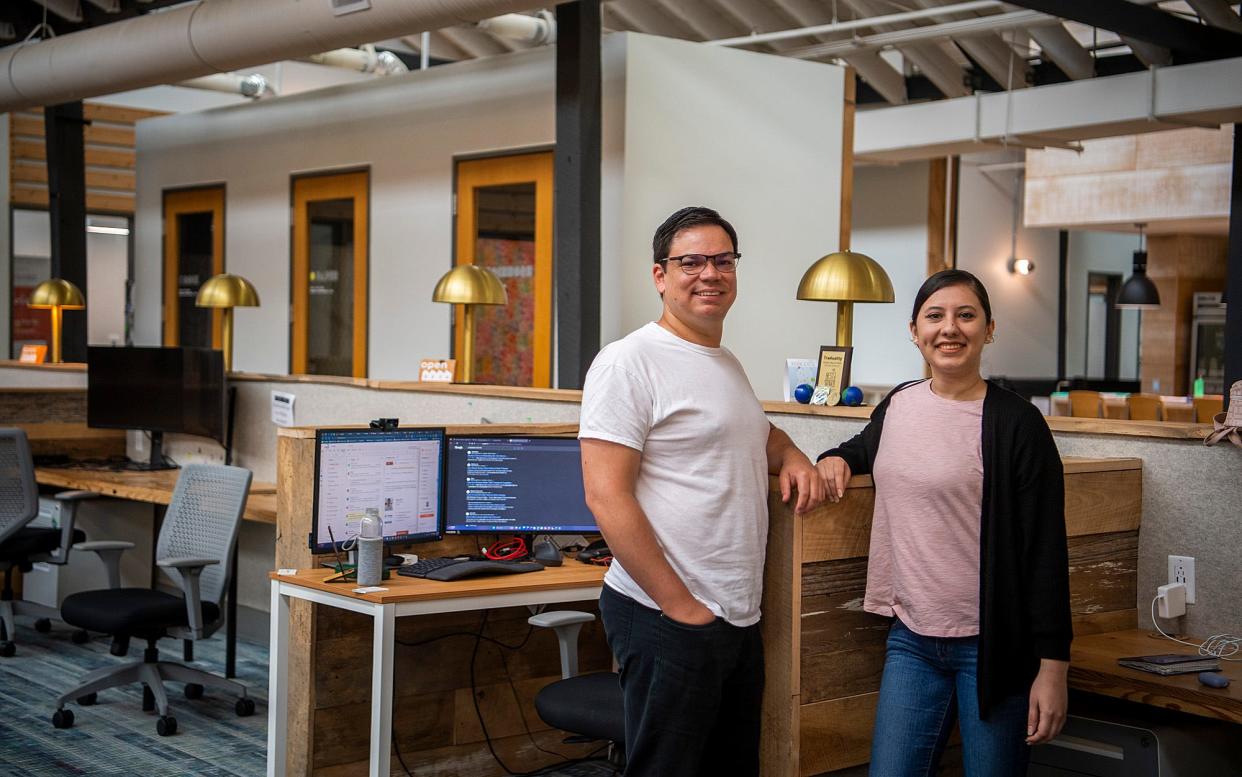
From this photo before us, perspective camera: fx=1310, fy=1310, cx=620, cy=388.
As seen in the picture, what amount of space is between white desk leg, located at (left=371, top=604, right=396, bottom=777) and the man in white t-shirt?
1.10 metres

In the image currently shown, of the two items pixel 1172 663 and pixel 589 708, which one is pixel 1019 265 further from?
pixel 589 708

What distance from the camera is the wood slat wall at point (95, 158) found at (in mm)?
12211

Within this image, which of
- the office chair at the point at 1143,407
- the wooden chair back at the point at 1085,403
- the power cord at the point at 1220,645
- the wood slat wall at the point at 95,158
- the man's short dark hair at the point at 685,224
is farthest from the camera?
the wood slat wall at the point at 95,158

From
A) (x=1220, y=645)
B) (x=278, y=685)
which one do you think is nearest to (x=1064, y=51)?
(x=1220, y=645)

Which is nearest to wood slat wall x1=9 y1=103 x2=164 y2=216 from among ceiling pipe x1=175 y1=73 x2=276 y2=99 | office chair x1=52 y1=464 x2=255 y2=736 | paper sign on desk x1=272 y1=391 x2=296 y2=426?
ceiling pipe x1=175 y1=73 x2=276 y2=99

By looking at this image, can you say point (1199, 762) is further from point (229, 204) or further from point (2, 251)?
point (2, 251)

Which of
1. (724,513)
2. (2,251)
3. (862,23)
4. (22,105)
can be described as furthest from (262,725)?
(2,251)

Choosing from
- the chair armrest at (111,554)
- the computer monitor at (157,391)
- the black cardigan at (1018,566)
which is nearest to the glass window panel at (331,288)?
the computer monitor at (157,391)

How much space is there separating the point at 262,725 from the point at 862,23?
5631mm

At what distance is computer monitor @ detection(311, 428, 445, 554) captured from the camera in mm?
3842

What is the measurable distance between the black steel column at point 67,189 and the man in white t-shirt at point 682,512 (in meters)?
7.75

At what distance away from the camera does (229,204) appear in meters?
9.08

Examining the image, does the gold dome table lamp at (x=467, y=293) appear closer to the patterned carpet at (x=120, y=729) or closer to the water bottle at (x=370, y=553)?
the patterned carpet at (x=120, y=729)

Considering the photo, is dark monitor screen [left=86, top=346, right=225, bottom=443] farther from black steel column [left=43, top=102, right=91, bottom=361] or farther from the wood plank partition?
the wood plank partition
